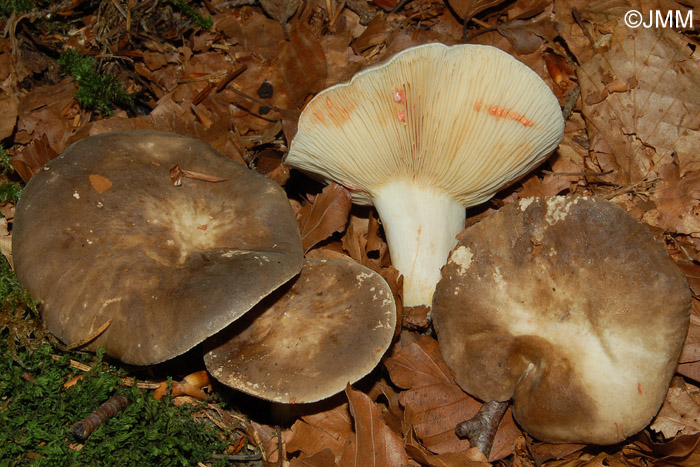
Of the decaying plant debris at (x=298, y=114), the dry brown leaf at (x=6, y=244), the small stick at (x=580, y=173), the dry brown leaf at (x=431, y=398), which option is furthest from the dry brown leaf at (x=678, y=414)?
the dry brown leaf at (x=6, y=244)

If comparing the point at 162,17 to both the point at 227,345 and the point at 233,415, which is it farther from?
the point at 233,415

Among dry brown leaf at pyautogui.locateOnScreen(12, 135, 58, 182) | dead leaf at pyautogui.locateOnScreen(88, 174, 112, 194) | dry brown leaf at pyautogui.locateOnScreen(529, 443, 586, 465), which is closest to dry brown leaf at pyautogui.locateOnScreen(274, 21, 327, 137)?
dead leaf at pyautogui.locateOnScreen(88, 174, 112, 194)

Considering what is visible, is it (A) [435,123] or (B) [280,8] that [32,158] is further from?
(A) [435,123]

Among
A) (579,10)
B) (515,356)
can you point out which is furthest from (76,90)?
(579,10)

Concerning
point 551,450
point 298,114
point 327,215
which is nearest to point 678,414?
point 551,450

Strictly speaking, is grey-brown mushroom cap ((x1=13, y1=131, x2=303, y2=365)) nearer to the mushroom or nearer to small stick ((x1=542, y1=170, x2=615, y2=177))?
the mushroom

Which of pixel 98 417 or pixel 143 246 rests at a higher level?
pixel 143 246
